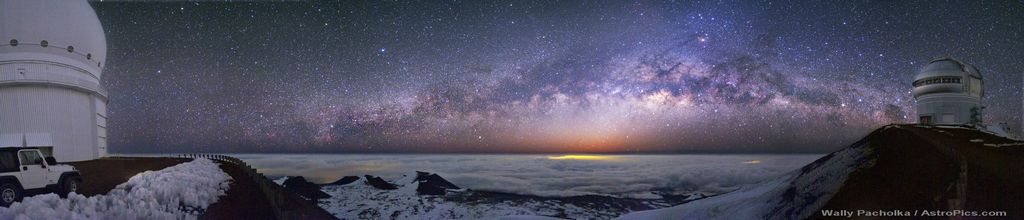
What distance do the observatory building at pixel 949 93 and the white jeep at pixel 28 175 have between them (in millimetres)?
43937

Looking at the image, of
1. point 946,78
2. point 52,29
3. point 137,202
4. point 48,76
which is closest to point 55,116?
point 48,76

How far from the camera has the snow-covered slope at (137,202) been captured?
10062mm

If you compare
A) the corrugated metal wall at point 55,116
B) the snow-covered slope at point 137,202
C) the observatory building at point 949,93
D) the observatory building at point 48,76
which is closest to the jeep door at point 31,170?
the snow-covered slope at point 137,202

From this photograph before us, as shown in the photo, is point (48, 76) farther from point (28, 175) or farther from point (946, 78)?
point (946, 78)

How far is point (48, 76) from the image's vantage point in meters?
26.4

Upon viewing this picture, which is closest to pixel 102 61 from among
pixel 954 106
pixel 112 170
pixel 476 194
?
pixel 112 170

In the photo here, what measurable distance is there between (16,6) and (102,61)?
230 inches

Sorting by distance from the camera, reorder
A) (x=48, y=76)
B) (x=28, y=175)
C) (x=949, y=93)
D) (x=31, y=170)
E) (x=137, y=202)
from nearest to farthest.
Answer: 1. (x=137, y=202)
2. (x=28, y=175)
3. (x=31, y=170)
4. (x=48, y=76)
5. (x=949, y=93)

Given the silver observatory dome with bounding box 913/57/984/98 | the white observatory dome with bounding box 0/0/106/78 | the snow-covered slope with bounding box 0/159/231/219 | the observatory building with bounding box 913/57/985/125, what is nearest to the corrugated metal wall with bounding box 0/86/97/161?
the white observatory dome with bounding box 0/0/106/78

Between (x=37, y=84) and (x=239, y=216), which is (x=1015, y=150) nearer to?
(x=239, y=216)

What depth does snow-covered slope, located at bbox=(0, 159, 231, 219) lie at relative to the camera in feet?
33.0

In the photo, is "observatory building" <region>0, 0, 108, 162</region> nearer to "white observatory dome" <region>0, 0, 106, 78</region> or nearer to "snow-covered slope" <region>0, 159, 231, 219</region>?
"white observatory dome" <region>0, 0, 106, 78</region>

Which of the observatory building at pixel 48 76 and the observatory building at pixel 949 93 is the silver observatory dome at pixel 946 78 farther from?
the observatory building at pixel 48 76

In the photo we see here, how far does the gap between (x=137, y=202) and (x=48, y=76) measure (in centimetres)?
2101
